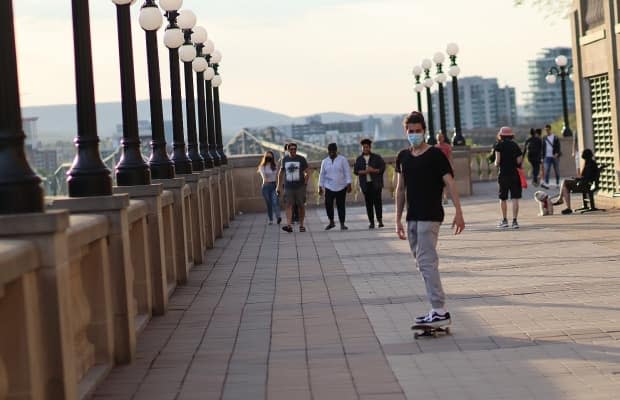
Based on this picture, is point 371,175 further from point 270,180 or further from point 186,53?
point 270,180

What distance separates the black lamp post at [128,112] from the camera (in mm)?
14469

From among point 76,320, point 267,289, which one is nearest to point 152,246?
point 267,289

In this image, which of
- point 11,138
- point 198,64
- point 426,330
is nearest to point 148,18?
point 426,330

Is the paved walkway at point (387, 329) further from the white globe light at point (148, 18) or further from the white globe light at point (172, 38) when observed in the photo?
the white globe light at point (172, 38)

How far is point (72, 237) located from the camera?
9305 millimetres

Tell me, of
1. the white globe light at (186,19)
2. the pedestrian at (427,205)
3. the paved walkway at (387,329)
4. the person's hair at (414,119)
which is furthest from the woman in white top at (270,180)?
the pedestrian at (427,205)

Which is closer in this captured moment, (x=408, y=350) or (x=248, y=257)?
(x=408, y=350)

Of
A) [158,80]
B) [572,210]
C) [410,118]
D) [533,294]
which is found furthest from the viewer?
[572,210]

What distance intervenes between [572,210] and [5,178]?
20.9 m

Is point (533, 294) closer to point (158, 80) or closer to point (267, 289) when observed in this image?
point (267, 289)

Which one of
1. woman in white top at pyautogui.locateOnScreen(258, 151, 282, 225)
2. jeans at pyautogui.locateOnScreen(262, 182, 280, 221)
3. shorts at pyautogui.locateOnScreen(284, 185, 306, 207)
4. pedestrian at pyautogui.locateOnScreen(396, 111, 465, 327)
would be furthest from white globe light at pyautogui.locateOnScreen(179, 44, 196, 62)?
pedestrian at pyautogui.locateOnScreen(396, 111, 465, 327)

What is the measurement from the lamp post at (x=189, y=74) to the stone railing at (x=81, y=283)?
8.25 metres

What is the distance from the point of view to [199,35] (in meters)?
29.7

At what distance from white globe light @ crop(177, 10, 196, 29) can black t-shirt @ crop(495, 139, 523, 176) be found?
19.7 feet
